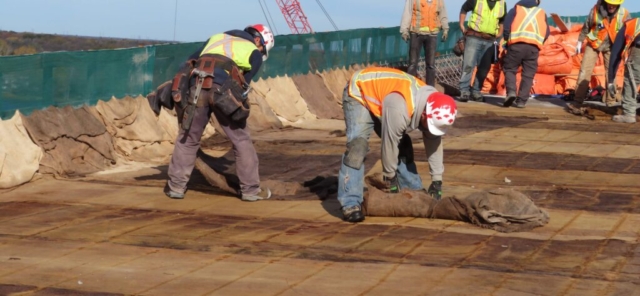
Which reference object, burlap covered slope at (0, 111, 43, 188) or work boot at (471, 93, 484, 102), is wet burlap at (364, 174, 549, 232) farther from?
work boot at (471, 93, 484, 102)

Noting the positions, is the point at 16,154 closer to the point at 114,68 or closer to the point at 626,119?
the point at 114,68

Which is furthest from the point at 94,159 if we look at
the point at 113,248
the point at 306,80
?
the point at 306,80

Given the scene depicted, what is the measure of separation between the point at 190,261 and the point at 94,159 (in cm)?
477

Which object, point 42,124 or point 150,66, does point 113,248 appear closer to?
point 42,124

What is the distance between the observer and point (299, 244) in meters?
8.09

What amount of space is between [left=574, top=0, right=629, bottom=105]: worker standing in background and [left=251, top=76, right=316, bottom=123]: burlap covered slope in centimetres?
485

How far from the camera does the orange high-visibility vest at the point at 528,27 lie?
17.9 m

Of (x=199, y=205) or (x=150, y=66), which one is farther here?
(x=150, y=66)

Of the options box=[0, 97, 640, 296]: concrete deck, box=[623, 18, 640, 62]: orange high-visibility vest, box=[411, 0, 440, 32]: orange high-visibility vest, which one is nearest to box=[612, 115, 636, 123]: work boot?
box=[623, 18, 640, 62]: orange high-visibility vest

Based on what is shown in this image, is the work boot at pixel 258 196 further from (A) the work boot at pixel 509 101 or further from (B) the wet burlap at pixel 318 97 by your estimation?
(A) the work boot at pixel 509 101

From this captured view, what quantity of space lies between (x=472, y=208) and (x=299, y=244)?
4.96 ft

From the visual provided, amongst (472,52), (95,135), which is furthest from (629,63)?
(95,135)

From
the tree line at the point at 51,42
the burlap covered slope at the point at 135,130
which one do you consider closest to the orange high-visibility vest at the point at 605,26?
the burlap covered slope at the point at 135,130

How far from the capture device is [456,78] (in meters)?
21.5
